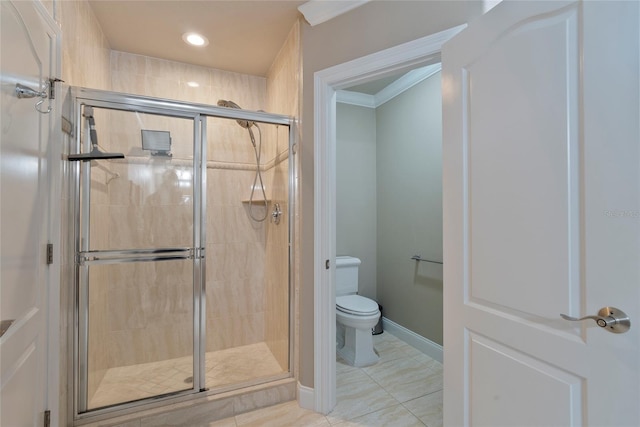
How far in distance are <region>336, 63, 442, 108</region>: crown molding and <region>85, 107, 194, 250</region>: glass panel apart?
174 centimetres

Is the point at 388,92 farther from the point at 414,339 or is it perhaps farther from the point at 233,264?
the point at 414,339

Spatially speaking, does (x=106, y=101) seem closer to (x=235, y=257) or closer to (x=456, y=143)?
(x=235, y=257)

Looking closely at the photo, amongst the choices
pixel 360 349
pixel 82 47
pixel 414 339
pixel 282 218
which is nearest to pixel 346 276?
pixel 360 349

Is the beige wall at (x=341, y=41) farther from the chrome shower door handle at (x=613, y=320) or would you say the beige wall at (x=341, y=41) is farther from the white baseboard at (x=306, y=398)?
the chrome shower door handle at (x=613, y=320)

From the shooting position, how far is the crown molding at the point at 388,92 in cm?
261

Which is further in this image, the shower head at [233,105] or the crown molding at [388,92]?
the crown molding at [388,92]

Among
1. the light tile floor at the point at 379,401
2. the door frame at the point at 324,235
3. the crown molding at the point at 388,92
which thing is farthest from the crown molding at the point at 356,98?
the light tile floor at the point at 379,401

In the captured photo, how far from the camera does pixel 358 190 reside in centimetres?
324

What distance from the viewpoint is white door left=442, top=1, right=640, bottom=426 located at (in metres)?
0.80

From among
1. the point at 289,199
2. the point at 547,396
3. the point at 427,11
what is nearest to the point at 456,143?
the point at 427,11

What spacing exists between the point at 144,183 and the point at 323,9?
164cm

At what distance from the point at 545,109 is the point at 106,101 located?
2166 mm

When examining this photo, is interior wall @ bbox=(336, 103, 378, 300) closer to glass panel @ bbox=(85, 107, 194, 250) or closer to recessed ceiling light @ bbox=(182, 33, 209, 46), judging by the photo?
recessed ceiling light @ bbox=(182, 33, 209, 46)

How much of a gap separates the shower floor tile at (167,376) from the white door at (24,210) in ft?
1.58
